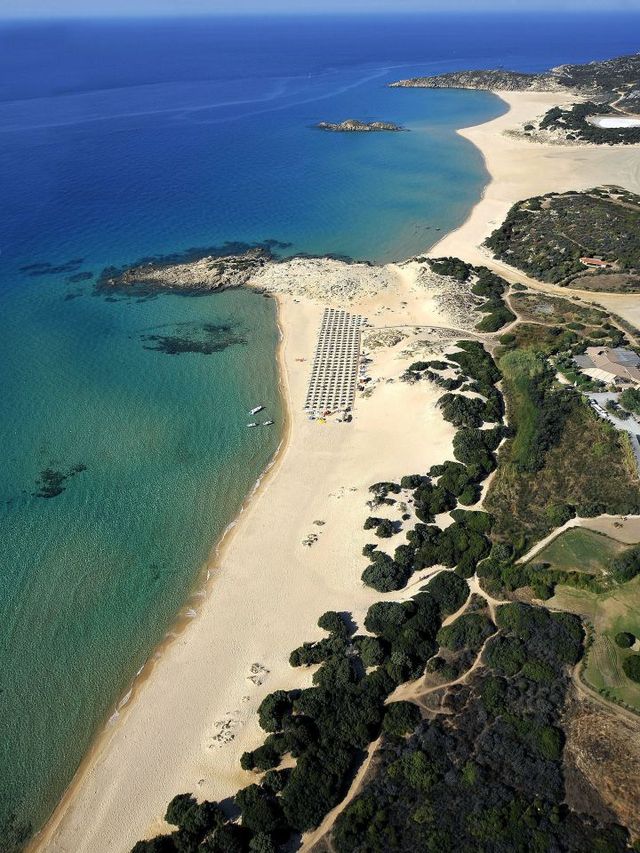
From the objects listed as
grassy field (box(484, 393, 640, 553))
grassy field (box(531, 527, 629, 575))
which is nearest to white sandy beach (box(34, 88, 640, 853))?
grassy field (box(484, 393, 640, 553))

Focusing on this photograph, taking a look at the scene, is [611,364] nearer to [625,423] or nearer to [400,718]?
[625,423]

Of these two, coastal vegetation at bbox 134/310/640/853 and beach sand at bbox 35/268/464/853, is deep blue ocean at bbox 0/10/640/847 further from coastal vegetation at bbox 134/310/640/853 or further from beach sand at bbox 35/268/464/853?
coastal vegetation at bbox 134/310/640/853

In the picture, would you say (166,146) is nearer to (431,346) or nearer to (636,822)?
(431,346)

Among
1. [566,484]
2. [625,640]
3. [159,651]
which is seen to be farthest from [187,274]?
[625,640]

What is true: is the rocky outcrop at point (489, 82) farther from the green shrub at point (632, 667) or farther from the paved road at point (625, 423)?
the green shrub at point (632, 667)

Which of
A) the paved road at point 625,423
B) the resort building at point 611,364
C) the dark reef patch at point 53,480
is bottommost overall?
the dark reef patch at point 53,480

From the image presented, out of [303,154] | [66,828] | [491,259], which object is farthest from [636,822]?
[303,154]

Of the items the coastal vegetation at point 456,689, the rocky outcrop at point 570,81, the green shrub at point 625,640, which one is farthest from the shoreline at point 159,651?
the rocky outcrop at point 570,81
